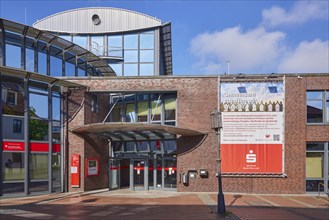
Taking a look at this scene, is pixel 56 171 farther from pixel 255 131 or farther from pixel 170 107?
pixel 255 131

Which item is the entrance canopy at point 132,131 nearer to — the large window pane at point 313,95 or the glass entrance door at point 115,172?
the glass entrance door at point 115,172

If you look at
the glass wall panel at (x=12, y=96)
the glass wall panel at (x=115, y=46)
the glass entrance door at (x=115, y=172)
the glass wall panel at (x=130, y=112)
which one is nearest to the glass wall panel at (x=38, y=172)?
the glass wall panel at (x=12, y=96)

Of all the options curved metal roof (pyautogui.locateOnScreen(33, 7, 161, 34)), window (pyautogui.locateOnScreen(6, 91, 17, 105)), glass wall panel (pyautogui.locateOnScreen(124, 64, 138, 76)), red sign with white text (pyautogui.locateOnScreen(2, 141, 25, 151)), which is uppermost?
curved metal roof (pyautogui.locateOnScreen(33, 7, 161, 34))

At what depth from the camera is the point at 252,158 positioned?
19.8 m

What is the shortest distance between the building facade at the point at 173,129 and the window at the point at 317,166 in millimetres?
54

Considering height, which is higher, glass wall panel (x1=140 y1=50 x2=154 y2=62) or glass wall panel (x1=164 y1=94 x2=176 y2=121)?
glass wall panel (x1=140 y1=50 x2=154 y2=62)

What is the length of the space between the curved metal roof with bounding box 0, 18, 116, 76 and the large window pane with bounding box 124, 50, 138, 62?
4.54 m

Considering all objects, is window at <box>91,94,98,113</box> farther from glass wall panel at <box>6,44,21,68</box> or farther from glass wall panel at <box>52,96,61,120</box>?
glass wall panel at <box>6,44,21,68</box>

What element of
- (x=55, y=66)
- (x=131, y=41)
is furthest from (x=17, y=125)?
(x=131, y=41)

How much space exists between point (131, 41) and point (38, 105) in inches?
542

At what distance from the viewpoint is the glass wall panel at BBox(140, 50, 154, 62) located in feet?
101

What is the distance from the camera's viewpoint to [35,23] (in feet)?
107

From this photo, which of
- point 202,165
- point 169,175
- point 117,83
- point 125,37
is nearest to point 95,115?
point 117,83

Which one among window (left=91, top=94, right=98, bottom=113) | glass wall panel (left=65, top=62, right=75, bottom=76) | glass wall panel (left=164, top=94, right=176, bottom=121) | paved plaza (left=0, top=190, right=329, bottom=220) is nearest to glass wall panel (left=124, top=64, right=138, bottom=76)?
glass wall panel (left=65, top=62, right=75, bottom=76)
